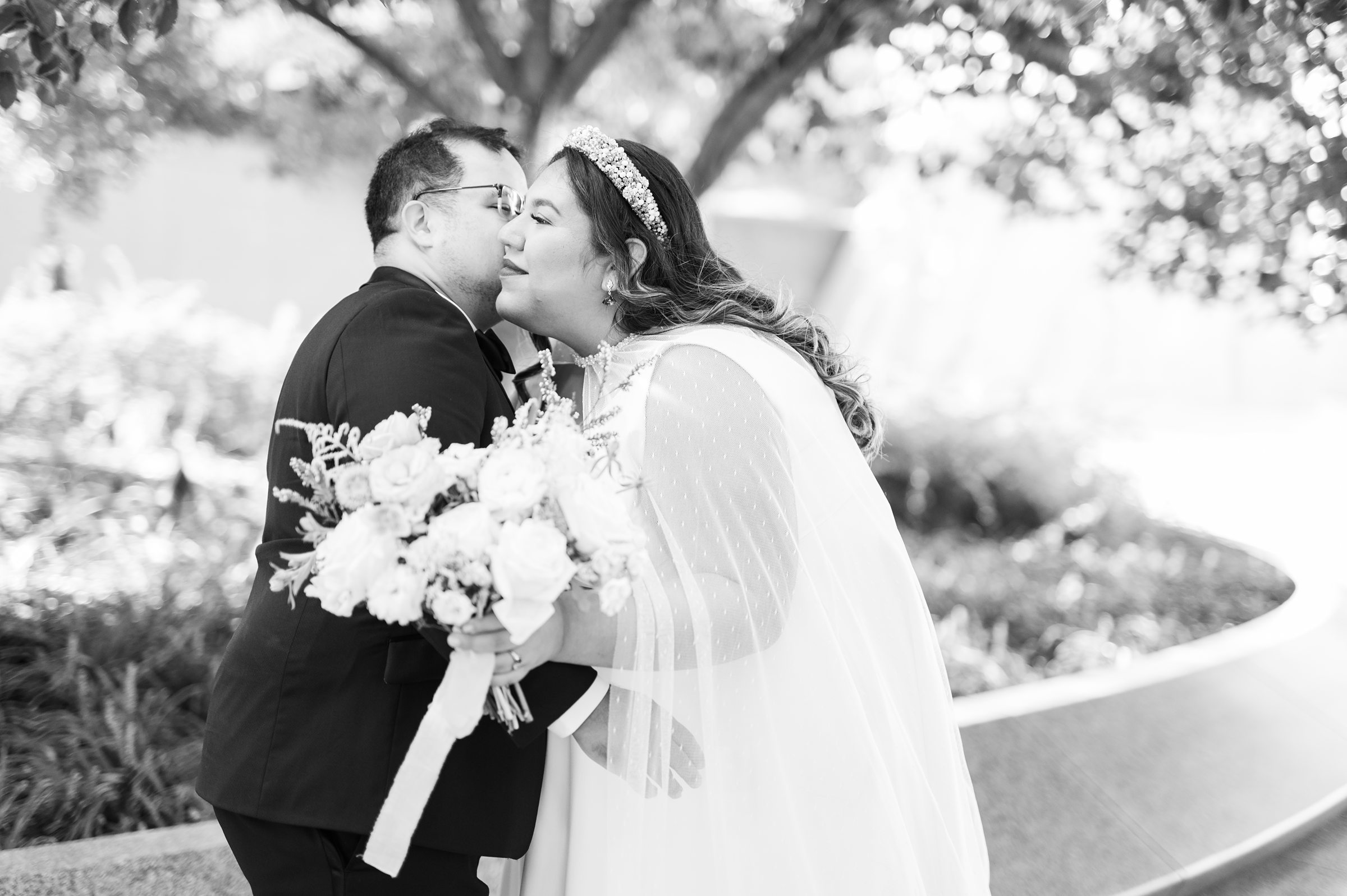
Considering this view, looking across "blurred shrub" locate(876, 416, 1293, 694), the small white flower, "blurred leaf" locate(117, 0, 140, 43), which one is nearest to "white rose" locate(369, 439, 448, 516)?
the small white flower

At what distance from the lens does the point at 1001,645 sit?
19.5ft

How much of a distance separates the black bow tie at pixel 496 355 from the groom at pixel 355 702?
7.3 inches

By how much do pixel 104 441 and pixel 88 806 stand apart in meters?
3.63

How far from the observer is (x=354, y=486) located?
1.51 meters

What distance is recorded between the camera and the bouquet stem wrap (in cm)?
164

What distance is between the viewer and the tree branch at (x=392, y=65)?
4816mm

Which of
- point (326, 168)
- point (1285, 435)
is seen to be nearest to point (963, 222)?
point (1285, 435)

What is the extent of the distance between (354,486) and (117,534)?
442 centimetres

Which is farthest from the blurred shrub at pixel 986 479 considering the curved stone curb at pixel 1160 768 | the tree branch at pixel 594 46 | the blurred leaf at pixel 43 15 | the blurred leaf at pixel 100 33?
the blurred leaf at pixel 43 15

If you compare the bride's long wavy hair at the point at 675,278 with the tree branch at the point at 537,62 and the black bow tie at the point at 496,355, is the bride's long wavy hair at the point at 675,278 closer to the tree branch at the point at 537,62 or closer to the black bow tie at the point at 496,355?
the black bow tie at the point at 496,355

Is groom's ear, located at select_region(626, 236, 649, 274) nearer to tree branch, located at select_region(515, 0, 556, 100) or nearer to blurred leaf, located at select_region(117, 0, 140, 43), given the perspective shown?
blurred leaf, located at select_region(117, 0, 140, 43)

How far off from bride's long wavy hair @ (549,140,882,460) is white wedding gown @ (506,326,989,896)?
0.11 meters

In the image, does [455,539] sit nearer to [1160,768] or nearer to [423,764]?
[423,764]

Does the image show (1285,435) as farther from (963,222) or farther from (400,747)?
(400,747)
